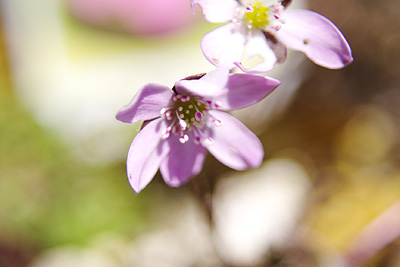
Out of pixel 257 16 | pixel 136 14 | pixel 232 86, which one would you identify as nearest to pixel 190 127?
pixel 232 86

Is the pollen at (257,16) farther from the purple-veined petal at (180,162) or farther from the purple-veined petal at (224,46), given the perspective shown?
the purple-veined petal at (180,162)

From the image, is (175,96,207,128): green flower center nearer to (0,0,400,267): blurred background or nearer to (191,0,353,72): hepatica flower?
(191,0,353,72): hepatica flower

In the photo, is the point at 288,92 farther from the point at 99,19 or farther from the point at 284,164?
the point at 99,19

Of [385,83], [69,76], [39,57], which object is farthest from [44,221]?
[385,83]

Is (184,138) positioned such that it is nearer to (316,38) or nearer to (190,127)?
(190,127)

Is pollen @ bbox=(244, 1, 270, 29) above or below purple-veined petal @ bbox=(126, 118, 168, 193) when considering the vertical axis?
above

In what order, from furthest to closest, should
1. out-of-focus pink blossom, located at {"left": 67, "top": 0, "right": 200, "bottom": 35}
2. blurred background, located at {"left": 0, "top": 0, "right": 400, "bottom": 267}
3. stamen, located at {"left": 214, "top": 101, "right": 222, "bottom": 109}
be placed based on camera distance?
1. out-of-focus pink blossom, located at {"left": 67, "top": 0, "right": 200, "bottom": 35}
2. blurred background, located at {"left": 0, "top": 0, "right": 400, "bottom": 267}
3. stamen, located at {"left": 214, "top": 101, "right": 222, "bottom": 109}

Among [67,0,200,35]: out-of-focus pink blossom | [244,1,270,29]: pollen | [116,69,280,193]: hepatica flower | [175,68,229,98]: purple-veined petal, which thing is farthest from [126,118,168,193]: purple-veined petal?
[67,0,200,35]: out-of-focus pink blossom

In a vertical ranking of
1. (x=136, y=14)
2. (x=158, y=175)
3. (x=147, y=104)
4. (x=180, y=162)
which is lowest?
(x=158, y=175)
